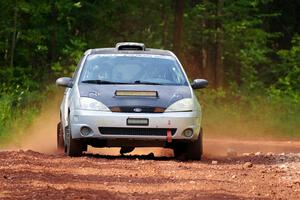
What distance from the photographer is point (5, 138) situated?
63.8 feet

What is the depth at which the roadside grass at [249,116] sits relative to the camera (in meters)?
28.0

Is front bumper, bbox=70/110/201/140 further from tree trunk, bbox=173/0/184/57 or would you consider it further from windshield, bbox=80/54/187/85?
tree trunk, bbox=173/0/184/57

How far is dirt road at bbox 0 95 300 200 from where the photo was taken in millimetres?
10023

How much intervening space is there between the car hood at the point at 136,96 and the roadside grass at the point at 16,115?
493cm

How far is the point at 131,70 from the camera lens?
15.4 m

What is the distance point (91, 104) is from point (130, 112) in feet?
1.85

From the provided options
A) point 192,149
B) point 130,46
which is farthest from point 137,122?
point 130,46

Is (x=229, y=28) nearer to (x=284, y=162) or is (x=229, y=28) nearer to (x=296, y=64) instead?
(x=296, y=64)

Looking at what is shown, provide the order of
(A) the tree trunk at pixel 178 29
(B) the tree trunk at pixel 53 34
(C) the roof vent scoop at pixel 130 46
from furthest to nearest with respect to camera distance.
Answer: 1. (A) the tree trunk at pixel 178 29
2. (B) the tree trunk at pixel 53 34
3. (C) the roof vent scoop at pixel 130 46

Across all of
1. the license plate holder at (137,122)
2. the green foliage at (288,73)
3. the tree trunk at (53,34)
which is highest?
the license plate holder at (137,122)

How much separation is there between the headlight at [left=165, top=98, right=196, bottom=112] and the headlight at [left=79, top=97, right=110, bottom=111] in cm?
90

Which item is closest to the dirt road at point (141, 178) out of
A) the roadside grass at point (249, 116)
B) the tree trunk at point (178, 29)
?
the roadside grass at point (249, 116)

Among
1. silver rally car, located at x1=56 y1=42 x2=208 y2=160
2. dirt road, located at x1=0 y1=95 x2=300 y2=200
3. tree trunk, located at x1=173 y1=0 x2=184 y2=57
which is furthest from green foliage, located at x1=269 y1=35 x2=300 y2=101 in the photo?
silver rally car, located at x1=56 y1=42 x2=208 y2=160

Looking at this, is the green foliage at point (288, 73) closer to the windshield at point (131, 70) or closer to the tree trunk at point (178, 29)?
the tree trunk at point (178, 29)
